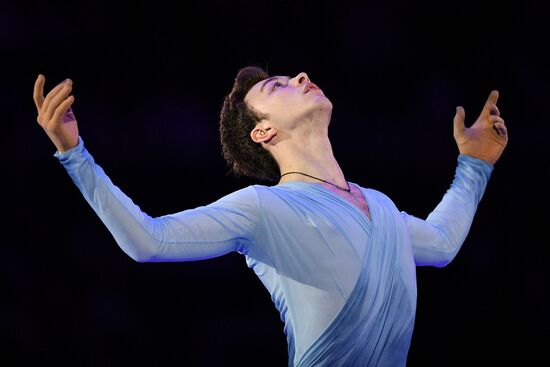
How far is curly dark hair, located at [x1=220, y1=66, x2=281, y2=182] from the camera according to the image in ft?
7.49

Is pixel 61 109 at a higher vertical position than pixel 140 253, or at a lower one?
higher

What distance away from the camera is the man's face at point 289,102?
213 cm

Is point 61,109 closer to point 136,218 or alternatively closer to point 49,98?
point 49,98

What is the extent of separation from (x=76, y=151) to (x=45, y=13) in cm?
150

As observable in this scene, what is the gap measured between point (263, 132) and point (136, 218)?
2.29 ft

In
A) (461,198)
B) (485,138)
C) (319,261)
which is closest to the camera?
(319,261)

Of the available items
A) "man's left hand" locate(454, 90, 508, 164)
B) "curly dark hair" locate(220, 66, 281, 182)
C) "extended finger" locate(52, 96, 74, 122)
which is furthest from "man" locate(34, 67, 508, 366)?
"man's left hand" locate(454, 90, 508, 164)

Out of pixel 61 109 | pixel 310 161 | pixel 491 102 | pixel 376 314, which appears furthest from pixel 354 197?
pixel 61 109

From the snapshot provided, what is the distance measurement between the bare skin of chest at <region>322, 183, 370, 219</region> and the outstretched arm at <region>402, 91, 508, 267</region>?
171 mm

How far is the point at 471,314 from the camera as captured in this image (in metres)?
3.14

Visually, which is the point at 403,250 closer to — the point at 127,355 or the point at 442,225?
the point at 442,225

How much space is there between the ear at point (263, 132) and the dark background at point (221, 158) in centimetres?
88

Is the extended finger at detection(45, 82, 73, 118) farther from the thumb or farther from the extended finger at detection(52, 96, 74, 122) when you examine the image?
the thumb

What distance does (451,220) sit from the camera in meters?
2.22
